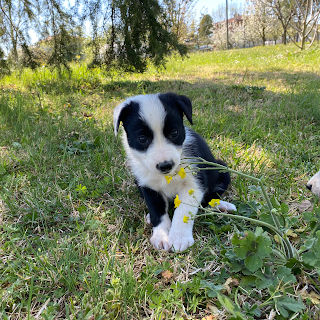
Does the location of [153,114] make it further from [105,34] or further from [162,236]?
[105,34]

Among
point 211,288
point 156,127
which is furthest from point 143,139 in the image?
point 211,288

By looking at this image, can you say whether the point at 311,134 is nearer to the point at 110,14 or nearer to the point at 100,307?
the point at 100,307

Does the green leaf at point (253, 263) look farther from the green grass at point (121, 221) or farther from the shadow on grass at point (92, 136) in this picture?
the shadow on grass at point (92, 136)

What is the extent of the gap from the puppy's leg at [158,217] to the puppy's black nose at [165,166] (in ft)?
1.33

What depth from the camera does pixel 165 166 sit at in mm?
1731

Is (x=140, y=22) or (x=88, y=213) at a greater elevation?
(x=140, y=22)

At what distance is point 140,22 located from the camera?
4695 mm

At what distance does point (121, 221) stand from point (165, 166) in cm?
60

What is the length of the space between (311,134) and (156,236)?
2530 mm

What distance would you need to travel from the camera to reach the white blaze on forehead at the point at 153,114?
1.88 metres

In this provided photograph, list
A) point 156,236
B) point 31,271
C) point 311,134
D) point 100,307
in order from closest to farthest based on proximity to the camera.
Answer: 1. point 100,307
2. point 31,271
3. point 156,236
4. point 311,134

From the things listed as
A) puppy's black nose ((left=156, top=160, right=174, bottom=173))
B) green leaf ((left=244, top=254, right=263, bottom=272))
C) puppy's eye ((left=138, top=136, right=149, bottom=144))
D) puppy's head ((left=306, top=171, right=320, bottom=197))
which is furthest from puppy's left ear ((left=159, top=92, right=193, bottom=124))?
green leaf ((left=244, top=254, right=263, bottom=272))

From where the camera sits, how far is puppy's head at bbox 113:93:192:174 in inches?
69.6

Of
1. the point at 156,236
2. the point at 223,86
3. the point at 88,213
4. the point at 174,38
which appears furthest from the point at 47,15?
the point at 156,236
